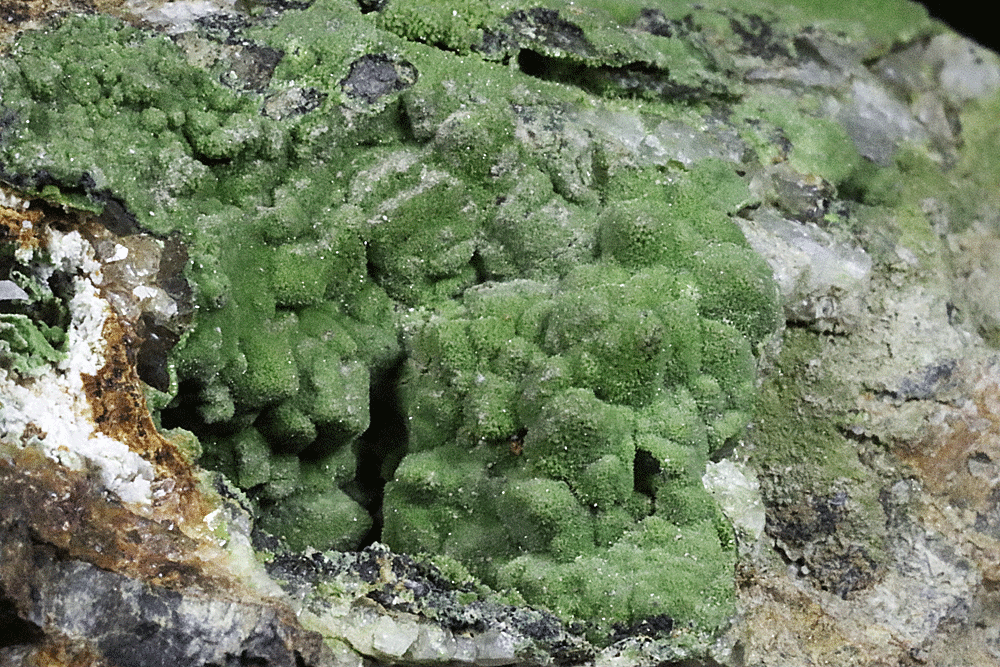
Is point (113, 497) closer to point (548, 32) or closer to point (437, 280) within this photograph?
point (437, 280)

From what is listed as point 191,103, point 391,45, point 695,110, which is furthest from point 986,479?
point 191,103

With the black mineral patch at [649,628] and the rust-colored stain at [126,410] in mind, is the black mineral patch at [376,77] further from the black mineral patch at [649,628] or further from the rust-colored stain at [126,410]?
the black mineral patch at [649,628]

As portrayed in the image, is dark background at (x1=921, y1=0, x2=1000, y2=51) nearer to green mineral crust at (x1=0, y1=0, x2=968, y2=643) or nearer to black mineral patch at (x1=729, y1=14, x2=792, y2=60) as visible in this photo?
black mineral patch at (x1=729, y1=14, x2=792, y2=60)

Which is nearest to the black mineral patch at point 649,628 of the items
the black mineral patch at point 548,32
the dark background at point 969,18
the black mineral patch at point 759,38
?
the black mineral patch at point 548,32

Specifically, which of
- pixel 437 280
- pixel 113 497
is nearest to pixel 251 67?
pixel 437 280

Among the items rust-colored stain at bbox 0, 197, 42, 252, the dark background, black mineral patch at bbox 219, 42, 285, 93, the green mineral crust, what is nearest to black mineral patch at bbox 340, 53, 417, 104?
the green mineral crust

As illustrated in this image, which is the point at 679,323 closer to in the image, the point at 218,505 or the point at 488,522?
the point at 488,522

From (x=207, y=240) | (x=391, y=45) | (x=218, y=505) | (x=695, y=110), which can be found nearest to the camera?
(x=218, y=505)

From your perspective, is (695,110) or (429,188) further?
(695,110)
